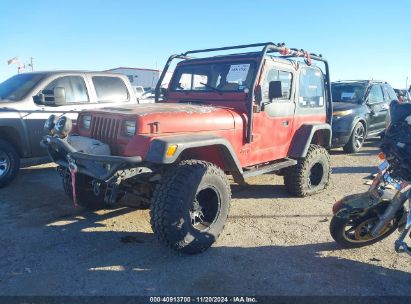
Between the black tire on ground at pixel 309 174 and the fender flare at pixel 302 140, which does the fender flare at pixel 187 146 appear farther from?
the black tire on ground at pixel 309 174

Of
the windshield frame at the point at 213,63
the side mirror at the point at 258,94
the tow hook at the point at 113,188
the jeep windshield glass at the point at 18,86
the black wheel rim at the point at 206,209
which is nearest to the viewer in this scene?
the tow hook at the point at 113,188

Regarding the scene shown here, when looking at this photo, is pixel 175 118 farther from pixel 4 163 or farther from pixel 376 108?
pixel 376 108

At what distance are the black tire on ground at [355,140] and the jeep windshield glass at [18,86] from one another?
727 cm

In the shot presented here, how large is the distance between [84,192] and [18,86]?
2.96 meters

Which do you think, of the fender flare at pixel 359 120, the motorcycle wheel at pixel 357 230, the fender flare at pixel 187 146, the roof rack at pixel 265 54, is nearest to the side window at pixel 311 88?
the roof rack at pixel 265 54

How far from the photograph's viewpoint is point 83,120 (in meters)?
4.25

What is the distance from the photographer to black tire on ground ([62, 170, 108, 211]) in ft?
14.7

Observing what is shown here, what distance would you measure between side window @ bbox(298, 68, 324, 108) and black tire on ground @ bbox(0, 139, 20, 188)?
4.62 m

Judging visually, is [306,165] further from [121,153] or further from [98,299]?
[98,299]

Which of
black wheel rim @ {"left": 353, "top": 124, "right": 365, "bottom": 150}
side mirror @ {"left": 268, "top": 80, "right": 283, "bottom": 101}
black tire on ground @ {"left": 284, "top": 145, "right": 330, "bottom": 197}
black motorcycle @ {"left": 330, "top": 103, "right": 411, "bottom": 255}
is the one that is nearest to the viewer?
black motorcycle @ {"left": 330, "top": 103, "right": 411, "bottom": 255}

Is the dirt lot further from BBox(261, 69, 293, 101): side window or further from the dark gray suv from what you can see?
the dark gray suv

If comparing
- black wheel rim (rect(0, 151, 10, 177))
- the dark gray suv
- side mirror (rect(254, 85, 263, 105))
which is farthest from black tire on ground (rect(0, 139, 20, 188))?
the dark gray suv

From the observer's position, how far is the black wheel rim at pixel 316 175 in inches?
228

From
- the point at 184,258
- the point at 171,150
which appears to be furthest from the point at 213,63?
the point at 184,258
